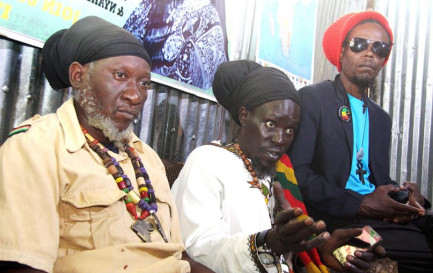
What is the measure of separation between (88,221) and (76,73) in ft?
2.43

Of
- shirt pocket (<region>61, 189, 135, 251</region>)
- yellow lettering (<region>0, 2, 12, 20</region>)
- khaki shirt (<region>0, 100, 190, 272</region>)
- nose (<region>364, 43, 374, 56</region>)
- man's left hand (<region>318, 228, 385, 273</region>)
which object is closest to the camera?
khaki shirt (<region>0, 100, 190, 272</region>)

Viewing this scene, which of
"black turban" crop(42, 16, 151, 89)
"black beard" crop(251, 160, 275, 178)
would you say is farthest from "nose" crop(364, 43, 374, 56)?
"black turban" crop(42, 16, 151, 89)

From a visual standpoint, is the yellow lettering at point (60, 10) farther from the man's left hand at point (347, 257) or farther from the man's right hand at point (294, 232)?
the man's left hand at point (347, 257)

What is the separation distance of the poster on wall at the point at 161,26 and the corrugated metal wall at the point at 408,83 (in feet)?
6.16

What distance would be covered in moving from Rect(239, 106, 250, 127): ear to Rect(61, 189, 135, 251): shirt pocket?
108 centimetres

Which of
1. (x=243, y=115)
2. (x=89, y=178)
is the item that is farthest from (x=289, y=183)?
(x=89, y=178)

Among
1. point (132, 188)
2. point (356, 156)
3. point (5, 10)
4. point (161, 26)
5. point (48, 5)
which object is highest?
point (161, 26)

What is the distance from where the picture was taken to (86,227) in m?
1.48

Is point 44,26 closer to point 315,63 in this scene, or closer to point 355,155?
point 355,155

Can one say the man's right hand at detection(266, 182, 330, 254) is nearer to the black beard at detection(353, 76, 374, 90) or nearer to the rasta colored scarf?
A: the rasta colored scarf

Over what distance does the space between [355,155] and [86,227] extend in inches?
79.7

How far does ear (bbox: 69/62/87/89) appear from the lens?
5.96ft

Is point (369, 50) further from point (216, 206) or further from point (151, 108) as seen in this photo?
point (216, 206)

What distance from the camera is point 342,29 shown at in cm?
309
